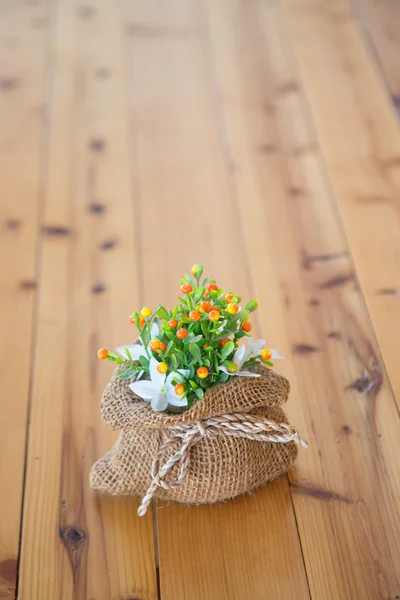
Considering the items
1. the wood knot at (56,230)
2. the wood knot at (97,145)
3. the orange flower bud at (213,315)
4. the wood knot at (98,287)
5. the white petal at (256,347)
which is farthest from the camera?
the wood knot at (97,145)

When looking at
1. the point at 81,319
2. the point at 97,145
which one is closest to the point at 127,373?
the point at 81,319

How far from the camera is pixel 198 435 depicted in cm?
102

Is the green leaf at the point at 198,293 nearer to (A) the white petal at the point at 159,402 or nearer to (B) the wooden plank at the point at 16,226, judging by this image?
(A) the white petal at the point at 159,402

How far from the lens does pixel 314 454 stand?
1182mm

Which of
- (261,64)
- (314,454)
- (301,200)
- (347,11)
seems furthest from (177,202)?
(347,11)

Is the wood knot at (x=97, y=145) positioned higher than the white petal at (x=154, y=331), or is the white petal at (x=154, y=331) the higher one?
the wood knot at (x=97, y=145)

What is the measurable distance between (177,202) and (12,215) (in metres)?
0.34

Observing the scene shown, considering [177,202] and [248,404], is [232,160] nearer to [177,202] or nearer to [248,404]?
[177,202]

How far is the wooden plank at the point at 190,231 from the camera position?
1051 millimetres

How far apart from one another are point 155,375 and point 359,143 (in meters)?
0.94

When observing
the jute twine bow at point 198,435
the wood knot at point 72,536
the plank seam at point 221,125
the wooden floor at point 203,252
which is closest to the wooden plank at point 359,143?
the wooden floor at point 203,252

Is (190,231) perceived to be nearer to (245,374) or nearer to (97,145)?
(97,145)

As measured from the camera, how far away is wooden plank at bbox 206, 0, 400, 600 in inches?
42.6

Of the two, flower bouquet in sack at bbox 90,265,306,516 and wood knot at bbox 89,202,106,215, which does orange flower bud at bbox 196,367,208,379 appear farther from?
wood knot at bbox 89,202,106,215
